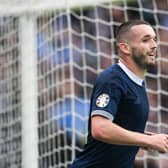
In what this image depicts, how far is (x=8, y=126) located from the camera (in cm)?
569

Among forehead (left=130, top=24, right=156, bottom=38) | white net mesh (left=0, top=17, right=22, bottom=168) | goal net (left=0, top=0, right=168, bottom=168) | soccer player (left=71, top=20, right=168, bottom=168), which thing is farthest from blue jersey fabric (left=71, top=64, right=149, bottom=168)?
white net mesh (left=0, top=17, right=22, bottom=168)

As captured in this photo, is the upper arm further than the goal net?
No

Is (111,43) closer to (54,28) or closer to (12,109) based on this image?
(54,28)

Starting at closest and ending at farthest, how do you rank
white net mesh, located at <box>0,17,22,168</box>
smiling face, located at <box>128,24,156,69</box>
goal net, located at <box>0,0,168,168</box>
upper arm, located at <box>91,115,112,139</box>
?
upper arm, located at <box>91,115,112,139</box>
smiling face, located at <box>128,24,156,69</box>
goal net, located at <box>0,0,168,168</box>
white net mesh, located at <box>0,17,22,168</box>

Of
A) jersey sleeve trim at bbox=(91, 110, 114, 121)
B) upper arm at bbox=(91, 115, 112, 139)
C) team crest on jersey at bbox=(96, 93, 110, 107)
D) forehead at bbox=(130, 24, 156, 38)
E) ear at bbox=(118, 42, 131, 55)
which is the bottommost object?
upper arm at bbox=(91, 115, 112, 139)

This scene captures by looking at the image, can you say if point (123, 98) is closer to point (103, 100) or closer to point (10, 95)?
point (103, 100)

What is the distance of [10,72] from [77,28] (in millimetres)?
788

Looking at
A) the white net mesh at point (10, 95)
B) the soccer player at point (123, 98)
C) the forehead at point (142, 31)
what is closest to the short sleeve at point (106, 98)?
the soccer player at point (123, 98)

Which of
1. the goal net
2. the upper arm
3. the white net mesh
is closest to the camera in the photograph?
the upper arm

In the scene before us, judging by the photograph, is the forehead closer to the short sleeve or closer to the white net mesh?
the short sleeve

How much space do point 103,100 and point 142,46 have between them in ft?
1.01

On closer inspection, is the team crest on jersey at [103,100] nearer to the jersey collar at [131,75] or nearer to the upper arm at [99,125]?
the upper arm at [99,125]

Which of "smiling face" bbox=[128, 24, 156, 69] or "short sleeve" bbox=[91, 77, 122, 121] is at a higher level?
"smiling face" bbox=[128, 24, 156, 69]

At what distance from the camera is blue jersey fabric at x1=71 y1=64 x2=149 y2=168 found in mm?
2961
